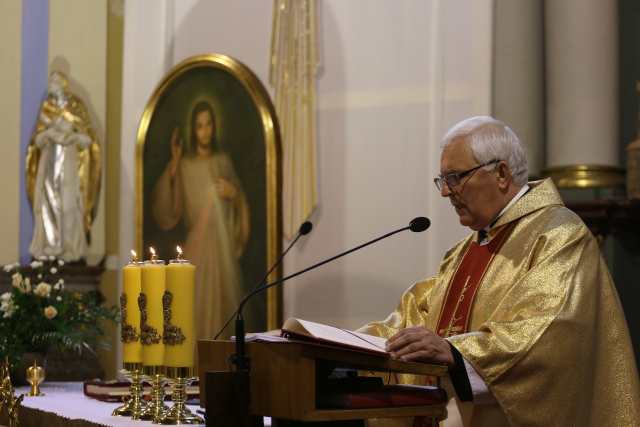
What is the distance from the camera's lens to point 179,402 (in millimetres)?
3797

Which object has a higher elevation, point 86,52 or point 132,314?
point 86,52

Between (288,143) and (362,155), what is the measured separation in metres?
0.52

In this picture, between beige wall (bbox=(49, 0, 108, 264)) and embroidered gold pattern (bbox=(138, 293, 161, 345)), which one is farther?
beige wall (bbox=(49, 0, 108, 264))

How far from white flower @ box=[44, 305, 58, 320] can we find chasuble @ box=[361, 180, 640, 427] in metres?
2.25

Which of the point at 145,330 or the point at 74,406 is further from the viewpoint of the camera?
the point at 74,406

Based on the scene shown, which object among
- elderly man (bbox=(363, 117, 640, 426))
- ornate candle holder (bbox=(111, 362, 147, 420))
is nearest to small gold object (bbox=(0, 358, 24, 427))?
ornate candle holder (bbox=(111, 362, 147, 420))

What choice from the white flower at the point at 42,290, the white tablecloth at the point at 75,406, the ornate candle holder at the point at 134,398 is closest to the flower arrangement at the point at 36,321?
the white flower at the point at 42,290

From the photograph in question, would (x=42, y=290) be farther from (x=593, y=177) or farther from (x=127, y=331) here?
(x=593, y=177)

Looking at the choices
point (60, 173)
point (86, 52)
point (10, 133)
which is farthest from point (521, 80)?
point (10, 133)

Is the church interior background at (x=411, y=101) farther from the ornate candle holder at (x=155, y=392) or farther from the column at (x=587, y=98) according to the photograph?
the ornate candle holder at (x=155, y=392)

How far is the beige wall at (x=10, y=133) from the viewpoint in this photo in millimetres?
9102

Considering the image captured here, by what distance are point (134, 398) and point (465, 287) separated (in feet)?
4.00

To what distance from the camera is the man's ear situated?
12.8ft

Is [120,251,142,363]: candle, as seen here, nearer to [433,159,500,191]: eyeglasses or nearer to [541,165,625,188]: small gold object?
[433,159,500,191]: eyeglasses
